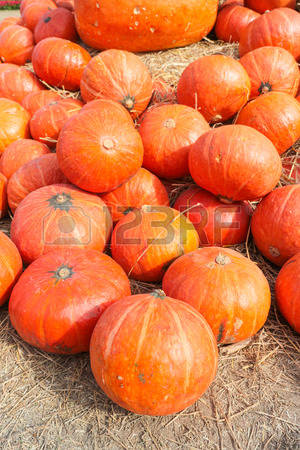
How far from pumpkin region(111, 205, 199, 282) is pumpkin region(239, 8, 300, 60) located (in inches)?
103

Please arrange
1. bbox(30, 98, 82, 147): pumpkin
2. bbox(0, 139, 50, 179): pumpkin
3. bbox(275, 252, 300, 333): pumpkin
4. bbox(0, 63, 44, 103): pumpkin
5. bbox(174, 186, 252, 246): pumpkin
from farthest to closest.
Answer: bbox(0, 63, 44, 103): pumpkin
bbox(30, 98, 82, 147): pumpkin
bbox(0, 139, 50, 179): pumpkin
bbox(174, 186, 252, 246): pumpkin
bbox(275, 252, 300, 333): pumpkin

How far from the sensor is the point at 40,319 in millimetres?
2199

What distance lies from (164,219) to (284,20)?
2.93 meters

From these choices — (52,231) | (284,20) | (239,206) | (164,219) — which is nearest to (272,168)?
(239,206)

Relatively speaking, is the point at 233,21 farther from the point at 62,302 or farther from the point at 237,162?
the point at 62,302

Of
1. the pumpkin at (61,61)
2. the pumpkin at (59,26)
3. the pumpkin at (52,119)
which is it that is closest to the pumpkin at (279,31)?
the pumpkin at (61,61)

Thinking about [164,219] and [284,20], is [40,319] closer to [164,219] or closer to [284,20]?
[164,219]

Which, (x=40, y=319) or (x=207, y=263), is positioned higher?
(x=207, y=263)

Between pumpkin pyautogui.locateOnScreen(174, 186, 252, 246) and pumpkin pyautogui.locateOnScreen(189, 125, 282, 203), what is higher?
pumpkin pyautogui.locateOnScreen(189, 125, 282, 203)

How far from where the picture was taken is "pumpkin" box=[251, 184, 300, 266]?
274cm

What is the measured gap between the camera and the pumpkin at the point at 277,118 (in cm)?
323

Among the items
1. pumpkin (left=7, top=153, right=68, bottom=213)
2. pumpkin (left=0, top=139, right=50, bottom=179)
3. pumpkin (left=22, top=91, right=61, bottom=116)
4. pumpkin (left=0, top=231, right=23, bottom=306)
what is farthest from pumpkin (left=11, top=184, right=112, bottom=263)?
pumpkin (left=22, top=91, right=61, bottom=116)

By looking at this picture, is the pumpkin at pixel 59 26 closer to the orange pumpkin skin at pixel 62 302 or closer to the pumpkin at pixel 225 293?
the orange pumpkin skin at pixel 62 302

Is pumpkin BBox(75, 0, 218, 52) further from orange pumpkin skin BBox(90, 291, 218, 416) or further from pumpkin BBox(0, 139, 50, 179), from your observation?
orange pumpkin skin BBox(90, 291, 218, 416)
